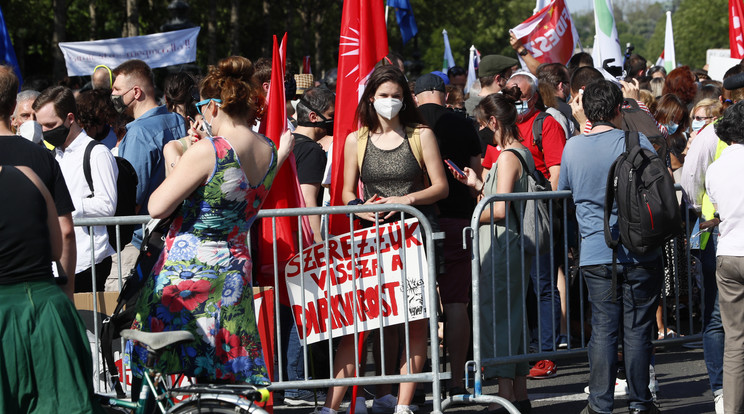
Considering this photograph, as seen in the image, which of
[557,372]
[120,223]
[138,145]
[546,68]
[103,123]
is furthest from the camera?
[546,68]

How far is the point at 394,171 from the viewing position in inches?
253

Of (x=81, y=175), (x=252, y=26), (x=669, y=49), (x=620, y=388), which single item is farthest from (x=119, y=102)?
(x=252, y=26)

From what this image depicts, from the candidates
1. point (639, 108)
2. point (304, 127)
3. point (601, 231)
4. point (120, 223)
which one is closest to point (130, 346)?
point (120, 223)

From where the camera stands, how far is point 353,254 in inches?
241

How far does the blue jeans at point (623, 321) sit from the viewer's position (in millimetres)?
6203

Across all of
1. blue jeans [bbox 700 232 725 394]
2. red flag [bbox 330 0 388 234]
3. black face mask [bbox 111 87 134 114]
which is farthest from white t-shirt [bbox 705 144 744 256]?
black face mask [bbox 111 87 134 114]

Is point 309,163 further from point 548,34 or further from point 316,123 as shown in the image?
point 548,34

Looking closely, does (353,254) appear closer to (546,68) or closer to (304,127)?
(304,127)

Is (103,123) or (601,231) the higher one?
(103,123)

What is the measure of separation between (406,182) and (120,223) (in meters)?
1.69

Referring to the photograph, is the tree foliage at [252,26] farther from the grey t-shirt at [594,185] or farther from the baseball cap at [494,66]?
the grey t-shirt at [594,185]

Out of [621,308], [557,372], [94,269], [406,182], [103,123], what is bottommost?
[557,372]

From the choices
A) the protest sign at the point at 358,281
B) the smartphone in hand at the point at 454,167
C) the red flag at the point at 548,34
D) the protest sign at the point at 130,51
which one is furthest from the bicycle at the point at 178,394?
the protest sign at the point at 130,51

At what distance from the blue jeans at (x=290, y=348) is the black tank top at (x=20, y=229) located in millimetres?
2373
